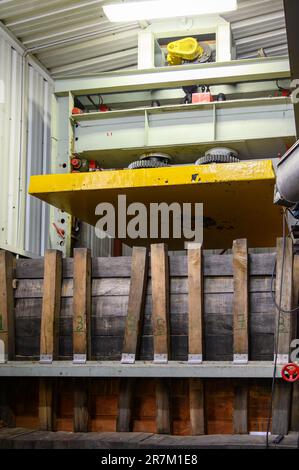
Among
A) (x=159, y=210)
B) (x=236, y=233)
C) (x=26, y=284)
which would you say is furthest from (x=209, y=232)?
(x=26, y=284)

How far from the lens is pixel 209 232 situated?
6684 millimetres

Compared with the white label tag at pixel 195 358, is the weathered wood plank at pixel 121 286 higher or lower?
higher

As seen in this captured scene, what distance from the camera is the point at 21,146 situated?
7.14 meters

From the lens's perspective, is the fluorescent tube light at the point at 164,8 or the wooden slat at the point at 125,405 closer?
the wooden slat at the point at 125,405

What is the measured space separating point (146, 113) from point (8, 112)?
5.10 ft

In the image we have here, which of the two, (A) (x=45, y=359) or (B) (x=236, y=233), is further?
(B) (x=236, y=233)

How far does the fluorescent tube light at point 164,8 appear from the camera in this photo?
20.8 ft

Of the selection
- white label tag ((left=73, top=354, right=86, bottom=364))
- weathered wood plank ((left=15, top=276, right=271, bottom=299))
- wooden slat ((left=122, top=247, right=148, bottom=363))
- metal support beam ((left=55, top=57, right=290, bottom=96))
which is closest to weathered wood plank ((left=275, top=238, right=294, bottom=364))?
weathered wood plank ((left=15, top=276, right=271, bottom=299))

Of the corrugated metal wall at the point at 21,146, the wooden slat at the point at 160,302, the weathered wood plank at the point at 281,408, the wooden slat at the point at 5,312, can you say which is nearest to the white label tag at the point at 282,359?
the weathered wood plank at the point at 281,408

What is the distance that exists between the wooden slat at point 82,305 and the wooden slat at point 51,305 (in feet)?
0.48

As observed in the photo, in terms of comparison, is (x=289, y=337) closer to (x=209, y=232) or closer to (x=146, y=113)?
(x=209, y=232)

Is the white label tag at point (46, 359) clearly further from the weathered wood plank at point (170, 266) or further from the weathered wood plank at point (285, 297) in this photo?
the weathered wood plank at point (285, 297)

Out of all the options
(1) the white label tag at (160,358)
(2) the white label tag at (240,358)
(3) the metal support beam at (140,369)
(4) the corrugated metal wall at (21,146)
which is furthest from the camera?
(4) the corrugated metal wall at (21,146)

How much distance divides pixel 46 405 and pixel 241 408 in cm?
128
